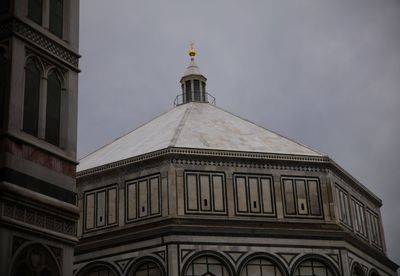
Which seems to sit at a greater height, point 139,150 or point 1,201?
point 139,150

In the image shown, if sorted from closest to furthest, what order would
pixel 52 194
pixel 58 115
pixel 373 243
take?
1. pixel 52 194
2. pixel 58 115
3. pixel 373 243

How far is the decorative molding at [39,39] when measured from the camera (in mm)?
12406

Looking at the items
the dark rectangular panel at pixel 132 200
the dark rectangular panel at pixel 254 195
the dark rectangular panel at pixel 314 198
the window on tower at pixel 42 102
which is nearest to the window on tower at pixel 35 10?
the window on tower at pixel 42 102

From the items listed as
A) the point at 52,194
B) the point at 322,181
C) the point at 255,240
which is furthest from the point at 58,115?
the point at 322,181

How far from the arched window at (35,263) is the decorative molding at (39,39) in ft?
12.4

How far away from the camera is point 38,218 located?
11.8 meters

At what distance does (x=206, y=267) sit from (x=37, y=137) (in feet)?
47.3

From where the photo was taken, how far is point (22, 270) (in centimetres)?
1131

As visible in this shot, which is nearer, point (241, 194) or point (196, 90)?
point (241, 194)

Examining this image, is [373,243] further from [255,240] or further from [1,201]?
[1,201]

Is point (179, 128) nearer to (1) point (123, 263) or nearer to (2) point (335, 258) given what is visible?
(1) point (123, 263)

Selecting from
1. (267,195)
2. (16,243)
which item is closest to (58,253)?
(16,243)

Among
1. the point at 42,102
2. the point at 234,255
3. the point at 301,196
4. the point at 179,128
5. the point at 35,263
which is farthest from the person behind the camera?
the point at 179,128

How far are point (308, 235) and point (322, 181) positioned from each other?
2.64m
